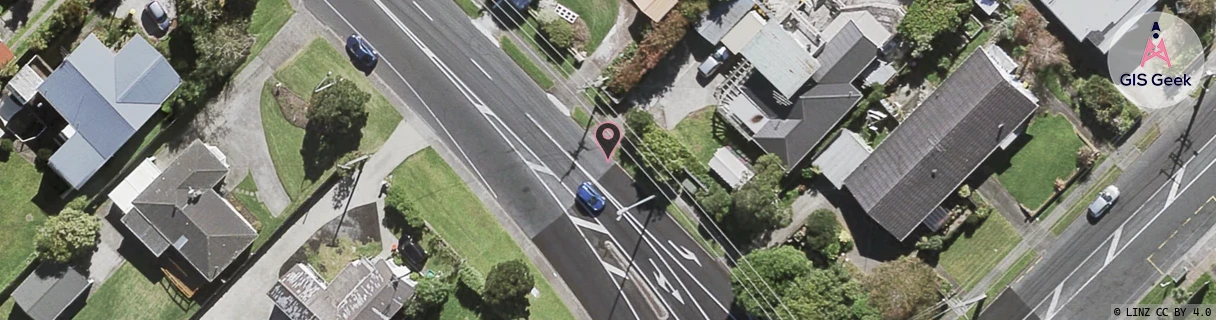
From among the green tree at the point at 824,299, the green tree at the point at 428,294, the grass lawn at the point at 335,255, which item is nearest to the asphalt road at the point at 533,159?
the green tree at the point at 824,299

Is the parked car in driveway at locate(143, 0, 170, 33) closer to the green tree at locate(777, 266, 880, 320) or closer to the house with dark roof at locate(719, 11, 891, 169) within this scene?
the house with dark roof at locate(719, 11, 891, 169)

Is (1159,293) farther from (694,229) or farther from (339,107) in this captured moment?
(339,107)

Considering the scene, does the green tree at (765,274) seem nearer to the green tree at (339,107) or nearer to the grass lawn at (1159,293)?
the grass lawn at (1159,293)

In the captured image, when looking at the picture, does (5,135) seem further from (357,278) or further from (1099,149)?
(1099,149)

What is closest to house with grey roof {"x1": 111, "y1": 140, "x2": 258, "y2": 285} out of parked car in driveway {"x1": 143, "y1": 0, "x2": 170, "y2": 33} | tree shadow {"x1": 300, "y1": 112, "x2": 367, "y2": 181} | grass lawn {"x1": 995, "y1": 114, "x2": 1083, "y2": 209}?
tree shadow {"x1": 300, "y1": 112, "x2": 367, "y2": 181}

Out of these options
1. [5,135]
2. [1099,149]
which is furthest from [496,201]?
[1099,149]

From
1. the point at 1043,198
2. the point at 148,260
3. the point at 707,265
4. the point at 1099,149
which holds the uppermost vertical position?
the point at 1099,149
